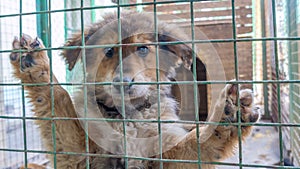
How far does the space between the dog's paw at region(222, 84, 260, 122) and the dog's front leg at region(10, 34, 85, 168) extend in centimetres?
77

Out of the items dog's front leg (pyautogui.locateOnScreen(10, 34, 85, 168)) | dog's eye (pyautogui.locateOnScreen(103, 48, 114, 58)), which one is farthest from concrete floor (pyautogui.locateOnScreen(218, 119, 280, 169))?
dog's front leg (pyautogui.locateOnScreen(10, 34, 85, 168))

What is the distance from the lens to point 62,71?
2809 millimetres

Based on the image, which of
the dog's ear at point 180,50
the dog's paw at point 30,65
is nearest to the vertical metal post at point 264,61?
the dog's ear at point 180,50

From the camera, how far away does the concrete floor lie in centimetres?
406

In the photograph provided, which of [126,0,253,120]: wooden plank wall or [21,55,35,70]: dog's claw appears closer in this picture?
[21,55,35,70]: dog's claw

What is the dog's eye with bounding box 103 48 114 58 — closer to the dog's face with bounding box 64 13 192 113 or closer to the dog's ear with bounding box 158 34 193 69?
the dog's face with bounding box 64 13 192 113

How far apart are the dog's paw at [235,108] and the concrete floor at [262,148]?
2360 mm

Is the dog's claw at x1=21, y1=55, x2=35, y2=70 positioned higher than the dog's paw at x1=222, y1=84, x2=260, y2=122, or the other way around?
the dog's claw at x1=21, y1=55, x2=35, y2=70

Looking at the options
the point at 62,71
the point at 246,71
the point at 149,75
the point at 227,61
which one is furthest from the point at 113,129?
the point at 246,71

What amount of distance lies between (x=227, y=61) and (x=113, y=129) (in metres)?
3.55

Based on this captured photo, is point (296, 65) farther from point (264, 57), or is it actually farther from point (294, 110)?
point (264, 57)

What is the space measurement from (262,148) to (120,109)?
3.29 m

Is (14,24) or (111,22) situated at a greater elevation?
(14,24)

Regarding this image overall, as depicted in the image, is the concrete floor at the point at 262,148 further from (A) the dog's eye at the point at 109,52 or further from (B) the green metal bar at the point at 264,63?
(A) the dog's eye at the point at 109,52
